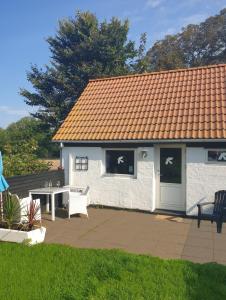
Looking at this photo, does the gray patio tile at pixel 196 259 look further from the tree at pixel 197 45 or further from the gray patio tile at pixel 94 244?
the tree at pixel 197 45

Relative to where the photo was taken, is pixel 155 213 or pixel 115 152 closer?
pixel 155 213

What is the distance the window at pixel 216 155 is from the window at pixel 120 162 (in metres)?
2.80

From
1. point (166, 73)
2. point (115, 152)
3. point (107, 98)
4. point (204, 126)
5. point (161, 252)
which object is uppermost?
point (166, 73)

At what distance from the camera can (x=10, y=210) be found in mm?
7676

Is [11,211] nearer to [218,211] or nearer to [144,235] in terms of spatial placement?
[144,235]

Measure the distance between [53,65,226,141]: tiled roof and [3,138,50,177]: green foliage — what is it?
2188 mm

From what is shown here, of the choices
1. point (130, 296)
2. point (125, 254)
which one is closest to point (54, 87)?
point (125, 254)

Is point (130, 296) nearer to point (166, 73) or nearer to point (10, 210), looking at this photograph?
point (10, 210)

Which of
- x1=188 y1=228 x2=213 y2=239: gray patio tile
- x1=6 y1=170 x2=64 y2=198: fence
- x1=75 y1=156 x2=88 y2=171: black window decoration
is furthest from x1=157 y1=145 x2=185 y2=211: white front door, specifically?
x1=6 y1=170 x2=64 y2=198: fence

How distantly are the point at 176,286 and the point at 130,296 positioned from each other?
0.82m

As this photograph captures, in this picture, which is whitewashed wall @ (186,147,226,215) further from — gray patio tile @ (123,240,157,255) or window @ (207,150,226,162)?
gray patio tile @ (123,240,157,255)

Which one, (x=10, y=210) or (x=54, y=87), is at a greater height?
(x=54, y=87)

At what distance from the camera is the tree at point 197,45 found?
41.1 m

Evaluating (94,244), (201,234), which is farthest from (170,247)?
(94,244)
